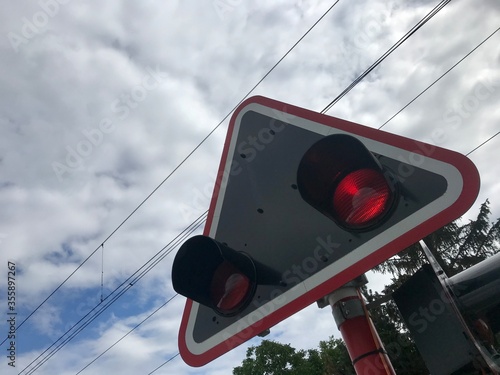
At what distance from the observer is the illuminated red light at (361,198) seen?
5.30 feet

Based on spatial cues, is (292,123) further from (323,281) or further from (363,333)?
(363,333)

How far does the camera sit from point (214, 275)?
6.71 ft

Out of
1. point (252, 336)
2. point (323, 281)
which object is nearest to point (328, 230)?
point (323, 281)

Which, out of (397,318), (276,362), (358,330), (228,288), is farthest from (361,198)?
(276,362)

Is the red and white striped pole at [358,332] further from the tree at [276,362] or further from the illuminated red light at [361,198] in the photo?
the tree at [276,362]

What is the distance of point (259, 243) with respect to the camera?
205 cm

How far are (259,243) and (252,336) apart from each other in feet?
1.49

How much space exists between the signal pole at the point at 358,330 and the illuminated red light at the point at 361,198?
33 centimetres

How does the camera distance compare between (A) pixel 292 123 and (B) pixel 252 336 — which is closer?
(B) pixel 252 336

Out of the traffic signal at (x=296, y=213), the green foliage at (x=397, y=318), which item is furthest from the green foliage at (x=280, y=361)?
the traffic signal at (x=296, y=213)

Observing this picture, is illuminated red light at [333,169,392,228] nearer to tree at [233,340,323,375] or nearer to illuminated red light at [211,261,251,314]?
illuminated red light at [211,261,251,314]

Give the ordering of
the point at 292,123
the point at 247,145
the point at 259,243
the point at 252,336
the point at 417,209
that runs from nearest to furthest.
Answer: the point at 417,209 → the point at 252,336 → the point at 259,243 → the point at 292,123 → the point at 247,145

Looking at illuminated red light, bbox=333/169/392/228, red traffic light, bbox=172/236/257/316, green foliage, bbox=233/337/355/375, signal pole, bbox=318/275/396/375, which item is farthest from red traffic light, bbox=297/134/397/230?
green foliage, bbox=233/337/355/375

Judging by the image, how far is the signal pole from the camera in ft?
5.25
